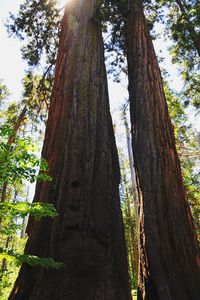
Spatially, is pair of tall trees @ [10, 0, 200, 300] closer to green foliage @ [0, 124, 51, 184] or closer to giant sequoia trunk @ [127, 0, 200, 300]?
giant sequoia trunk @ [127, 0, 200, 300]

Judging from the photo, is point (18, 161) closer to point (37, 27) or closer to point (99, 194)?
point (99, 194)

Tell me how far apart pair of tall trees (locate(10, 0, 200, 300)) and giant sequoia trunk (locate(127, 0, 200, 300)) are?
0.01m

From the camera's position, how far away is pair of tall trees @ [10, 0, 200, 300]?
317 centimetres

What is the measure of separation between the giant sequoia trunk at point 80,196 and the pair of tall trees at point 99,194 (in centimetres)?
1

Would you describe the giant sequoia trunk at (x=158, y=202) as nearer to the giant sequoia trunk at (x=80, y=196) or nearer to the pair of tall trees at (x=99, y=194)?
the pair of tall trees at (x=99, y=194)

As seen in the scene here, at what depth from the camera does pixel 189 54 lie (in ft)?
29.6

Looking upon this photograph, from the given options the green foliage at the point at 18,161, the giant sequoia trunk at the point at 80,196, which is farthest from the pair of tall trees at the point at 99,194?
the green foliage at the point at 18,161

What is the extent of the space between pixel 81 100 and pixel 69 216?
1924mm

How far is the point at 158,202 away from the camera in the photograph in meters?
4.59

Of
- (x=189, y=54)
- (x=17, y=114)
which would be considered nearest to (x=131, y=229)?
(x=17, y=114)

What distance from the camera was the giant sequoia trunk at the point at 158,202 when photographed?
394cm

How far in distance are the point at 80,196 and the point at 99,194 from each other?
259 mm

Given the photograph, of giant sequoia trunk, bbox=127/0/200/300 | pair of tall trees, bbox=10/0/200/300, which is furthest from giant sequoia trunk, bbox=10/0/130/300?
giant sequoia trunk, bbox=127/0/200/300

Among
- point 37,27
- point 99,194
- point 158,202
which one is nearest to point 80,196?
point 99,194
